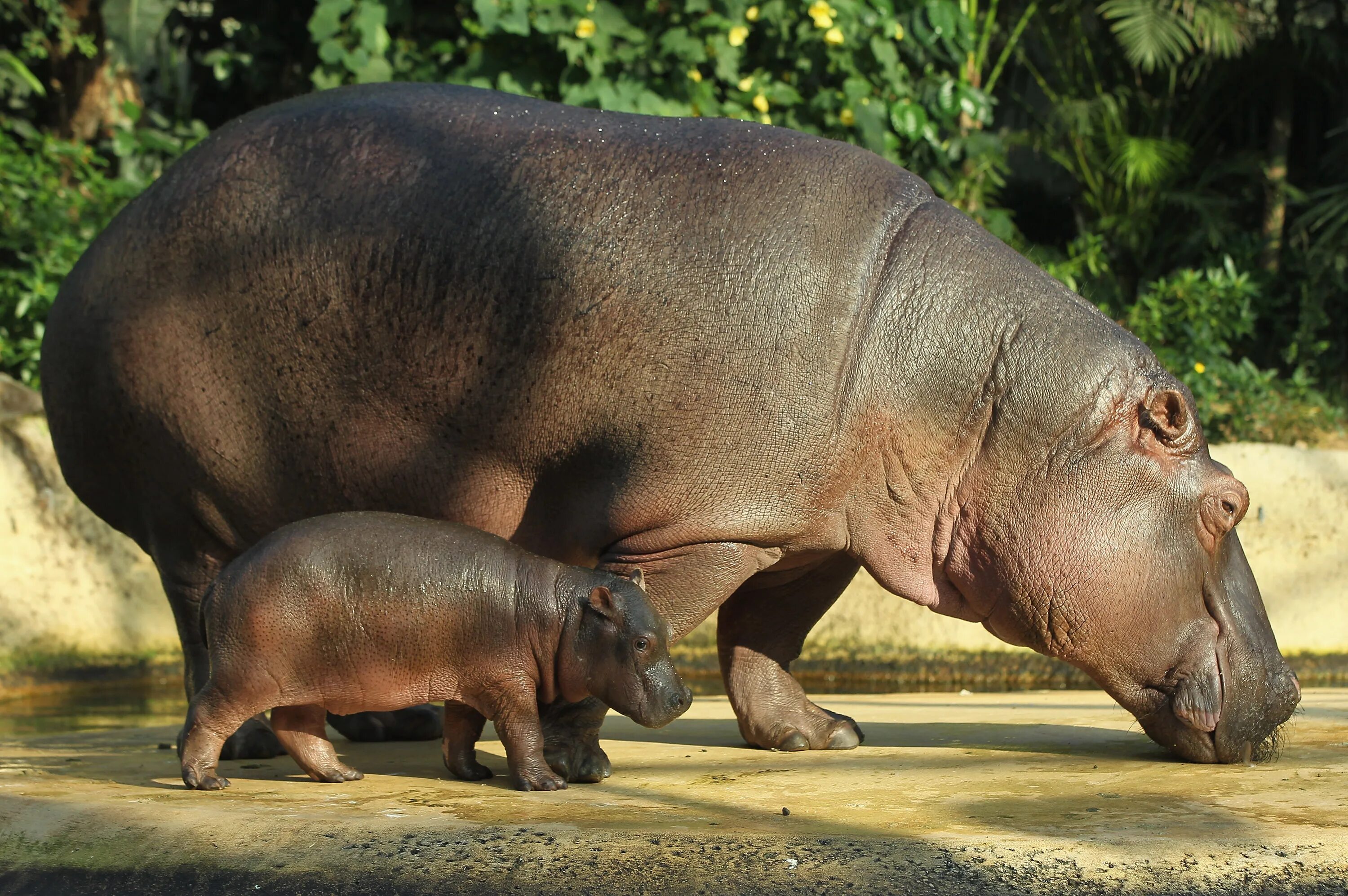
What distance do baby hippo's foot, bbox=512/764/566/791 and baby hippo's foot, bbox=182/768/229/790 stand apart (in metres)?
0.69

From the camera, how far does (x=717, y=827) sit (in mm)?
3148

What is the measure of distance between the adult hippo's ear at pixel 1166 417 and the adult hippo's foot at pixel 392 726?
245 cm

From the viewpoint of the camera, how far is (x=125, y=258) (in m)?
4.46

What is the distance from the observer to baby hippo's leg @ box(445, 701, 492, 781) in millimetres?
3945

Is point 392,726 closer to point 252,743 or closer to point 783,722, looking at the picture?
point 252,743

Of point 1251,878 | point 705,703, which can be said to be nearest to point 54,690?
point 705,703

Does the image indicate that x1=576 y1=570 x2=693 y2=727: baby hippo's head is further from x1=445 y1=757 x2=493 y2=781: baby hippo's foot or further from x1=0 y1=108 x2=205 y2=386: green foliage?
x1=0 y1=108 x2=205 y2=386: green foliage

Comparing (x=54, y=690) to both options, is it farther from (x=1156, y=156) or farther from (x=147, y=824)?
(x=1156, y=156)

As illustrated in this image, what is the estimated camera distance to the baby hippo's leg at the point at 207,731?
3.66m

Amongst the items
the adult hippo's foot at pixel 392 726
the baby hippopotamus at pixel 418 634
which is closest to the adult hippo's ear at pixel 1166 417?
the baby hippopotamus at pixel 418 634

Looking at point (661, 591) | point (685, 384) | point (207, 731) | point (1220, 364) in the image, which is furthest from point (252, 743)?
point (1220, 364)

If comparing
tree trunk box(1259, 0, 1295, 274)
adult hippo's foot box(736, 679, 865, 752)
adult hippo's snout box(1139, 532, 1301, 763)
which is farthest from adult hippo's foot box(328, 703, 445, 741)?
tree trunk box(1259, 0, 1295, 274)

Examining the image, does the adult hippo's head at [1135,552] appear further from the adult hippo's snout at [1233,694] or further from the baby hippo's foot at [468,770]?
the baby hippo's foot at [468,770]

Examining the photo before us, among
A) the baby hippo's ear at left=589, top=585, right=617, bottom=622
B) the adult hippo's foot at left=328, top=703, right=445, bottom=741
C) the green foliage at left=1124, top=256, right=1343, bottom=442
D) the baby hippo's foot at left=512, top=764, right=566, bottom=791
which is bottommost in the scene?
the adult hippo's foot at left=328, top=703, right=445, bottom=741
